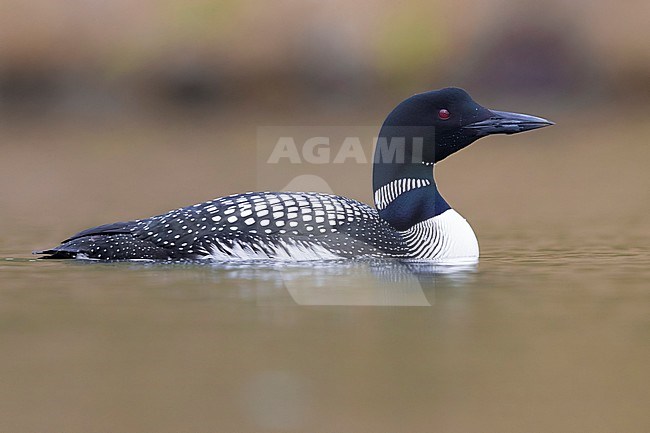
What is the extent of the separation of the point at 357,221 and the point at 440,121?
62cm

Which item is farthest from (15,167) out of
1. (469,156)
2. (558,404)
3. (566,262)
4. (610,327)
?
(558,404)

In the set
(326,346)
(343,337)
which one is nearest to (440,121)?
(343,337)

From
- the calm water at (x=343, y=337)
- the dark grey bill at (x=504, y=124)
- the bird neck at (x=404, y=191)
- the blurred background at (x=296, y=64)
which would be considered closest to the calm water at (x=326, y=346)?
the calm water at (x=343, y=337)

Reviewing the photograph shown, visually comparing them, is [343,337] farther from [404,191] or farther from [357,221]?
[404,191]

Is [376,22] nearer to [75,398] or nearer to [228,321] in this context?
[228,321]

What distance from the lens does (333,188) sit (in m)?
8.31

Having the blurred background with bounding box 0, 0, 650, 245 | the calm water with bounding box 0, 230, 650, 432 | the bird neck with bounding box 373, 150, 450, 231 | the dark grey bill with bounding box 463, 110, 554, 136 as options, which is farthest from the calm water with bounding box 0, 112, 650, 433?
the blurred background with bounding box 0, 0, 650, 245

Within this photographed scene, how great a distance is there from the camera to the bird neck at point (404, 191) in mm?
5621

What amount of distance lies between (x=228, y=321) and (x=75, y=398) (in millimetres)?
962

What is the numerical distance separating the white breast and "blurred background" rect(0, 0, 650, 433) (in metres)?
0.13

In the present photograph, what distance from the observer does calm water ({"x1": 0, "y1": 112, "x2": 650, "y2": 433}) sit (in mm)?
3182

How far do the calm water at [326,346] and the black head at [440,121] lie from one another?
616 millimetres

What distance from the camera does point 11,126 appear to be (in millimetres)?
13547

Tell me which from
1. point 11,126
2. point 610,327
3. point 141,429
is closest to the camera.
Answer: point 141,429
